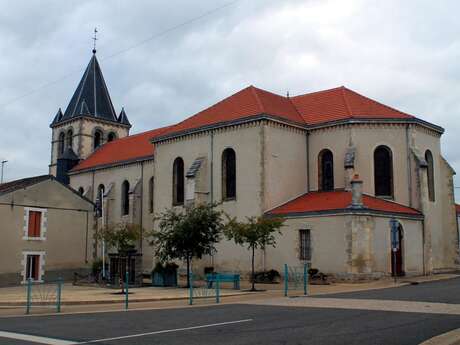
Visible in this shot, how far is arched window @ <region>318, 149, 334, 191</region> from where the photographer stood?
118 ft

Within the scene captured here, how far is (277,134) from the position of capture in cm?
3491

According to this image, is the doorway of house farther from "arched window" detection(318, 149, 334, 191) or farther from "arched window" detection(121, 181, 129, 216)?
"arched window" detection(121, 181, 129, 216)

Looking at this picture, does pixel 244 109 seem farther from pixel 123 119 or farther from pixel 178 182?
pixel 123 119

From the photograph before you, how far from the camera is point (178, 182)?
3947 cm

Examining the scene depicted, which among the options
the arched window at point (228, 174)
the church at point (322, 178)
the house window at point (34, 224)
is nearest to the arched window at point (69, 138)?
the church at point (322, 178)

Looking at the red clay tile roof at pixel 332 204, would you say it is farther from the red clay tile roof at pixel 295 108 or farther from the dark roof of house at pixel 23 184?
the dark roof of house at pixel 23 184

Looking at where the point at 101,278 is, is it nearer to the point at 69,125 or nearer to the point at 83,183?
the point at 83,183

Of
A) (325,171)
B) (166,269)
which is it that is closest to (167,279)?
(166,269)

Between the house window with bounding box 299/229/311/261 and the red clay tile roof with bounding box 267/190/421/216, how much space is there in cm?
121

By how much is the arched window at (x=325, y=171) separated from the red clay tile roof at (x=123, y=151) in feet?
47.9

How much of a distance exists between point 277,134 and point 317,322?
2300 centimetres

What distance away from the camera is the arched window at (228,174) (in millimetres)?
35691

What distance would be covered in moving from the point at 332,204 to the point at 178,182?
12391mm

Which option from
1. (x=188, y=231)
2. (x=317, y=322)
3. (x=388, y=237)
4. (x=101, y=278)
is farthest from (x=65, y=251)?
(x=317, y=322)
